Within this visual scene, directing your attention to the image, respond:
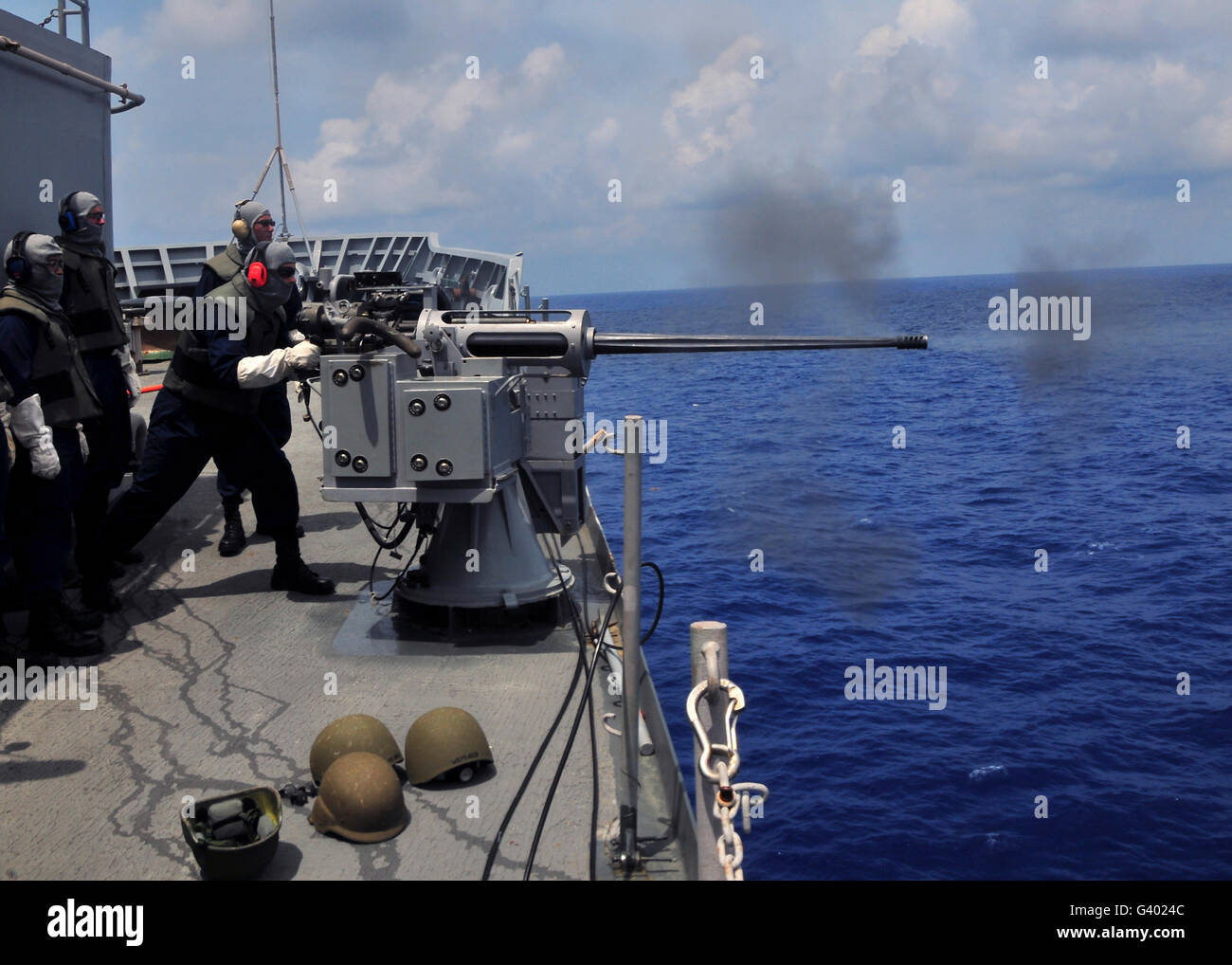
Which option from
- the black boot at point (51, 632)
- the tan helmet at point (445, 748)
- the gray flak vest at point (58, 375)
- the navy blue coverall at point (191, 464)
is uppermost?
the gray flak vest at point (58, 375)

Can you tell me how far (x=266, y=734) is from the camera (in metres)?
4.28

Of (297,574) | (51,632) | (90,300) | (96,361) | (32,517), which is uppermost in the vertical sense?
(90,300)

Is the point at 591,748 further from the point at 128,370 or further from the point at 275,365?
the point at 128,370

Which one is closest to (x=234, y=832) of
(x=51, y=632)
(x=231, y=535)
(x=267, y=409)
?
(x=51, y=632)

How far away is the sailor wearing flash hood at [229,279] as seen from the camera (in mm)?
6086

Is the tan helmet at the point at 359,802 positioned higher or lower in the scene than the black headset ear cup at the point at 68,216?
lower

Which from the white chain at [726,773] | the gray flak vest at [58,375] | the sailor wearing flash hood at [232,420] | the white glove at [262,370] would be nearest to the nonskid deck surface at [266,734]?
the sailor wearing flash hood at [232,420]

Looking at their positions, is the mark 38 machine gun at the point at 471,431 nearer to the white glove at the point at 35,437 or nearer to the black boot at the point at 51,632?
the white glove at the point at 35,437

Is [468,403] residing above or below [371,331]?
below

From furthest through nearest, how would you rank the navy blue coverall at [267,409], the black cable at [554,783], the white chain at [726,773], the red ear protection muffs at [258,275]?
1. the navy blue coverall at [267,409]
2. the red ear protection muffs at [258,275]
3. the black cable at [554,783]
4. the white chain at [726,773]

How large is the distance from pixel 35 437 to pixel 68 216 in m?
1.43

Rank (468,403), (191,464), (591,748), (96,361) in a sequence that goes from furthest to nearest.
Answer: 1. (96,361)
2. (191,464)
3. (468,403)
4. (591,748)

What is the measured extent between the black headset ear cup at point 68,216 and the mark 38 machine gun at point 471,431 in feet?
4.38

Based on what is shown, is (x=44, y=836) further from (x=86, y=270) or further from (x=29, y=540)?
(x=86, y=270)
